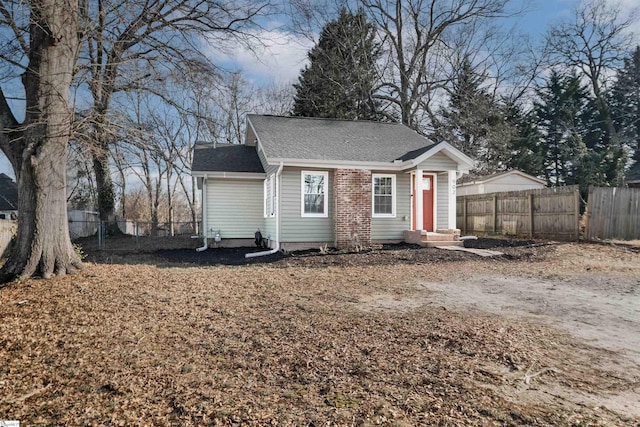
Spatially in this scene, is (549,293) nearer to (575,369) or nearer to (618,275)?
(618,275)

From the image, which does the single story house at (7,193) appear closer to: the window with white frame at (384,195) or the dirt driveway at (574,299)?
the window with white frame at (384,195)

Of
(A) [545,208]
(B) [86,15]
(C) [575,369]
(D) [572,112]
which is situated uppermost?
(D) [572,112]

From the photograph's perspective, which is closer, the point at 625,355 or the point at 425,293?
the point at 625,355

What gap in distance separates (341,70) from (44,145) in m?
20.2

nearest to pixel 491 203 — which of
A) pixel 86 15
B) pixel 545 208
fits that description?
pixel 545 208

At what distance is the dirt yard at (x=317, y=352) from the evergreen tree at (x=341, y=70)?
747 inches

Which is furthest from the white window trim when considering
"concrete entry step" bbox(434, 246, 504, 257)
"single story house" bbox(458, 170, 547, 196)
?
"single story house" bbox(458, 170, 547, 196)

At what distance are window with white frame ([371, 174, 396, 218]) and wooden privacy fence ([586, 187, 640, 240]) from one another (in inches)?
267

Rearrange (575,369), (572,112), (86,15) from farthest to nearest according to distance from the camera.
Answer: (572,112)
(86,15)
(575,369)

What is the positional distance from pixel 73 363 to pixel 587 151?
33.9 m

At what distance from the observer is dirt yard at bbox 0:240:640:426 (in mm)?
2738

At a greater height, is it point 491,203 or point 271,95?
point 271,95

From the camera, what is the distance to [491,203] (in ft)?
59.3

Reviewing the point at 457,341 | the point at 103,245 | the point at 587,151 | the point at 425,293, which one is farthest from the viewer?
the point at 587,151
